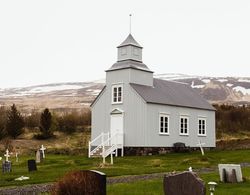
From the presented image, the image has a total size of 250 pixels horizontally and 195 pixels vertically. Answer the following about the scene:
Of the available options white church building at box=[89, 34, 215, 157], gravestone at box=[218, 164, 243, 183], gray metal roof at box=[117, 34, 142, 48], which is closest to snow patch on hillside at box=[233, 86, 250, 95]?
white church building at box=[89, 34, 215, 157]

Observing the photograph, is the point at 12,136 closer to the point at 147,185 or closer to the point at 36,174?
the point at 36,174

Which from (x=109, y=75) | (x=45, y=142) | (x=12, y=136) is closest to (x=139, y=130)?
(x=109, y=75)

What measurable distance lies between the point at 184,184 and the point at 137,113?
89.6 feet

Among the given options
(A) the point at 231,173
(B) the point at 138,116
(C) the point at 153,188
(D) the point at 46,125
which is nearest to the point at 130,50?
(B) the point at 138,116

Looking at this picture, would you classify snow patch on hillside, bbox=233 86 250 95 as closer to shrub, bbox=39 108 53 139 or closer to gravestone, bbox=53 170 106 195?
shrub, bbox=39 108 53 139

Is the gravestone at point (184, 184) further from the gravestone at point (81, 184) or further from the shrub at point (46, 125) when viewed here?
the shrub at point (46, 125)

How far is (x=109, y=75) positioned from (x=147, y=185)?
25655 mm

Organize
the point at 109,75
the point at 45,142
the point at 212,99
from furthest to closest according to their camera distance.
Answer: the point at 212,99
the point at 45,142
the point at 109,75

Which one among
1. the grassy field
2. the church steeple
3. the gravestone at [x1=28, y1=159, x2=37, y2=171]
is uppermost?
the church steeple

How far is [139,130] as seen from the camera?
39500 mm

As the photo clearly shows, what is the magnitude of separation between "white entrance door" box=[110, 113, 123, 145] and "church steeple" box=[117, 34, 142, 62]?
5241 millimetres

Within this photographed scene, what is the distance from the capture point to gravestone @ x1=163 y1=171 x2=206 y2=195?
40.0ft

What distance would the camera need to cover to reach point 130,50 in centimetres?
4194

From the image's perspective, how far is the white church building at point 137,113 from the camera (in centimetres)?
3956
